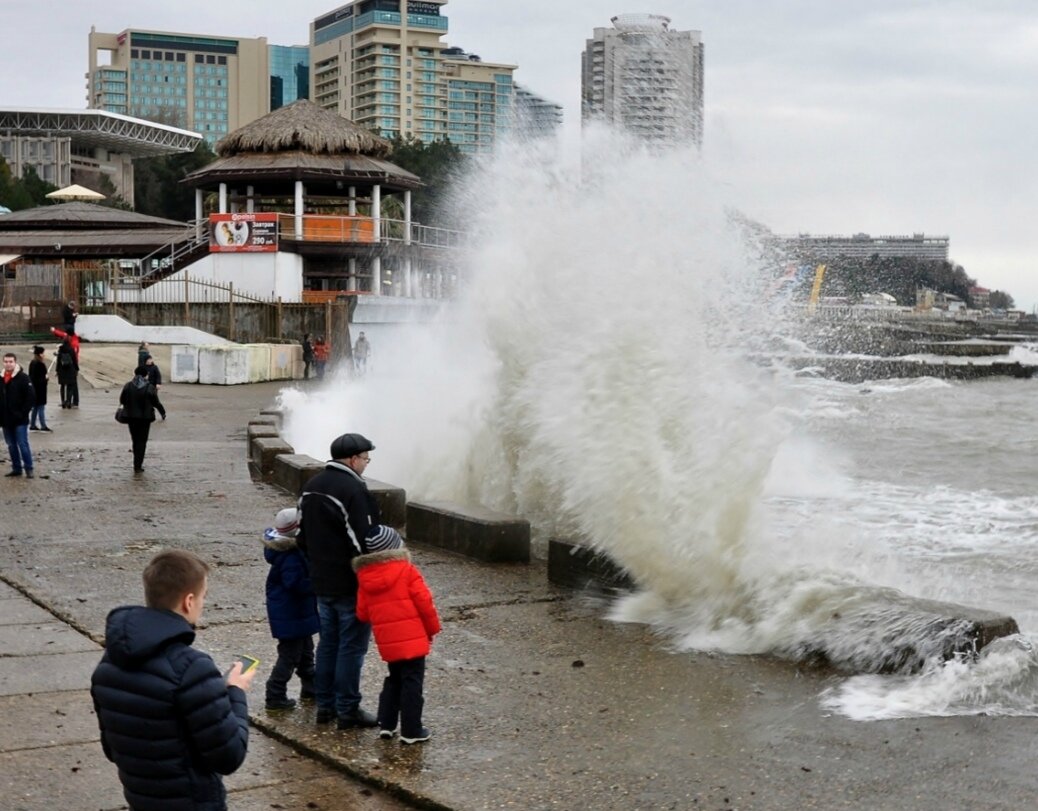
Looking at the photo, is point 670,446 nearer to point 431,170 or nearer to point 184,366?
point 184,366

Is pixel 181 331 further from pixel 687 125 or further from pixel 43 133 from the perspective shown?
pixel 43 133

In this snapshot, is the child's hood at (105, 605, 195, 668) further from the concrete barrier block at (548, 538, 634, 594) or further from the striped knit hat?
the concrete barrier block at (548, 538, 634, 594)

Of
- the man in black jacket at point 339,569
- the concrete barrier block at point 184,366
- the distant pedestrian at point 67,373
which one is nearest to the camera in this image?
the man in black jacket at point 339,569

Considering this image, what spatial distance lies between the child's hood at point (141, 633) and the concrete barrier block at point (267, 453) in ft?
37.4

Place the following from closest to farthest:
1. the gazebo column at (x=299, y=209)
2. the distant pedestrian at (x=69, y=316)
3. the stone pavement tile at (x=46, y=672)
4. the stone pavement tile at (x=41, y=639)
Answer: the stone pavement tile at (x=46, y=672), the stone pavement tile at (x=41, y=639), the distant pedestrian at (x=69, y=316), the gazebo column at (x=299, y=209)

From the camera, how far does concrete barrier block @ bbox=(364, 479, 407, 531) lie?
11.9 m

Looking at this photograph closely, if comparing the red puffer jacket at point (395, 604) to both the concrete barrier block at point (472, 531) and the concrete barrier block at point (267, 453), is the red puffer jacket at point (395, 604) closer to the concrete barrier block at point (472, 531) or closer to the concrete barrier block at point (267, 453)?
the concrete barrier block at point (472, 531)

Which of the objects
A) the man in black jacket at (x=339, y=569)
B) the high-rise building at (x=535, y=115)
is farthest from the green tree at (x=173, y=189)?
the man in black jacket at (x=339, y=569)

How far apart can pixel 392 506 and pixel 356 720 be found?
19.0ft

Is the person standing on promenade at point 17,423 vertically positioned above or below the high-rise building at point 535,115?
below

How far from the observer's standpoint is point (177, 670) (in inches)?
137

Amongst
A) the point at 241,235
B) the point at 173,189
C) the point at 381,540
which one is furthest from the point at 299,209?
the point at 381,540

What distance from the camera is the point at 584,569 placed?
30.5ft

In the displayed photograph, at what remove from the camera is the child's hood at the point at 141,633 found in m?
3.46
